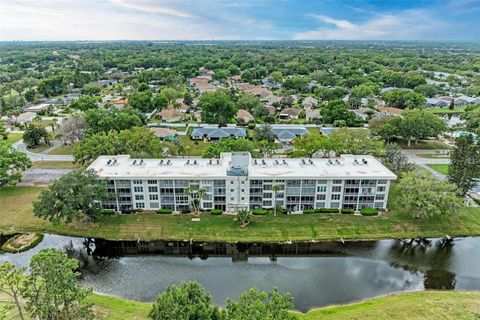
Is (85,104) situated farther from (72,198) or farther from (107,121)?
(72,198)

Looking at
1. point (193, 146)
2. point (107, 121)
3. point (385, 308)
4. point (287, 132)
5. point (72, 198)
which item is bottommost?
point (385, 308)

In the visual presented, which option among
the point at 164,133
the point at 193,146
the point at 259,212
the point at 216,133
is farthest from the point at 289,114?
the point at 259,212

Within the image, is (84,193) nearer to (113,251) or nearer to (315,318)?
(113,251)

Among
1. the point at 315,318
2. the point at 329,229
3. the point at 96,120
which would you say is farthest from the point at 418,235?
the point at 96,120

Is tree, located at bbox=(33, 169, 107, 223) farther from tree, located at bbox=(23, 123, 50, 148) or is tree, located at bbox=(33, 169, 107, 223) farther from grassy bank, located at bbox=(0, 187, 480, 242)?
tree, located at bbox=(23, 123, 50, 148)

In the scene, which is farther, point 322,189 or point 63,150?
point 63,150

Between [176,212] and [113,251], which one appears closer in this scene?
[113,251]
